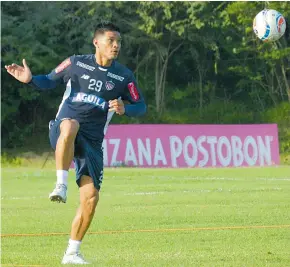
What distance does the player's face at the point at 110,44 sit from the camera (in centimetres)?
1009

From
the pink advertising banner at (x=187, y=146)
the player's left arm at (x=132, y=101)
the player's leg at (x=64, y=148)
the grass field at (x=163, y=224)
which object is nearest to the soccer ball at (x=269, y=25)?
the grass field at (x=163, y=224)

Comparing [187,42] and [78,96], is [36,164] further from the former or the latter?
[78,96]

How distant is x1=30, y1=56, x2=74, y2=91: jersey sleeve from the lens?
10359mm

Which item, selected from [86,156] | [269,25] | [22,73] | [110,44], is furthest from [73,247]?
[269,25]

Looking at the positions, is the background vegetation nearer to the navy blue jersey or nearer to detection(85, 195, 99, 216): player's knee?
the navy blue jersey

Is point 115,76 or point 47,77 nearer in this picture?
point 115,76

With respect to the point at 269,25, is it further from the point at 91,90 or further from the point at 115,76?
the point at 91,90

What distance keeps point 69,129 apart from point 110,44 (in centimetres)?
99

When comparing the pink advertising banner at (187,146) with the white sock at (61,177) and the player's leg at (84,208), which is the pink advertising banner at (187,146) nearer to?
the player's leg at (84,208)

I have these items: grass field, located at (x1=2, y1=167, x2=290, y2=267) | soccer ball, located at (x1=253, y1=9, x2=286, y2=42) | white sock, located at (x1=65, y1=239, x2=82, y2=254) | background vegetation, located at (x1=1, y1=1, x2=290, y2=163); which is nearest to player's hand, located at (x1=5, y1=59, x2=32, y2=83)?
white sock, located at (x1=65, y1=239, x2=82, y2=254)

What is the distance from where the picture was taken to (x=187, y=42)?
45188mm

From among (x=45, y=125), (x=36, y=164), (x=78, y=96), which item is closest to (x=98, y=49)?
(x=78, y=96)

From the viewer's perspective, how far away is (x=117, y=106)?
388 inches

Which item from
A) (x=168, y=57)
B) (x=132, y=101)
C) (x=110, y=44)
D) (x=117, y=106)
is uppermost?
(x=168, y=57)
